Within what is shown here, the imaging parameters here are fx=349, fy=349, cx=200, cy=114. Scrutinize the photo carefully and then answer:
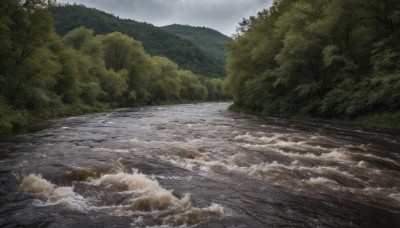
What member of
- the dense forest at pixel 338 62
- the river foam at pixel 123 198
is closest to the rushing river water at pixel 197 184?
the river foam at pixel 123 198

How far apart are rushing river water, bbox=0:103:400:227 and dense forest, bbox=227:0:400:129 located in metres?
10.0

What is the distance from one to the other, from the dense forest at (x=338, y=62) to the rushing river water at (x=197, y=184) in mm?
10010

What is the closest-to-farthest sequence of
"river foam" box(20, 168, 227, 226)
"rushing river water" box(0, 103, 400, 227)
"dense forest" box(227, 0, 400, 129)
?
"rushing river water" box(0, 103, 400, 227)
"river foam" box(20, 168, 227, 226)
"dense forest" box(227, 0, 400, 129)

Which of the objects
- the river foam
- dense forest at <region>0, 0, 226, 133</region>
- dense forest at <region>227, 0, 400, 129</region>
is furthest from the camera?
dense forest at <region>0, 0, 226, 133</region>

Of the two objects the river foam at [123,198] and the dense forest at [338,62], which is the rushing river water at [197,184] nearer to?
the river foam at [123,198]

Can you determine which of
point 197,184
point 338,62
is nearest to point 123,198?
point 197,184

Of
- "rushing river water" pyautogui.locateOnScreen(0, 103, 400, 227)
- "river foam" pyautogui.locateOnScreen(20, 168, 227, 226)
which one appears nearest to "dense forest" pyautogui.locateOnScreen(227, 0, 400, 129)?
"rushing river water" pyautogui.locateOnScreen(0, 103, 400, 227)

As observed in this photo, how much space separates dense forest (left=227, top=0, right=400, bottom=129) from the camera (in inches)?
1080

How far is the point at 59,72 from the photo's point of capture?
44.6 m

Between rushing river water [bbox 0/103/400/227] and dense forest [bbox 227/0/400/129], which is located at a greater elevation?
dense forest [bbox 227/0/400/129]

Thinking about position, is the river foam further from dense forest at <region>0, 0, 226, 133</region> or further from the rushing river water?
dense forest at <region>0, 0, 226, 133</region>

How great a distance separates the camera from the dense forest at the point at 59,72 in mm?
30619

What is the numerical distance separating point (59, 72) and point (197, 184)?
38526mm

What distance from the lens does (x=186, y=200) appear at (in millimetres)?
9750
